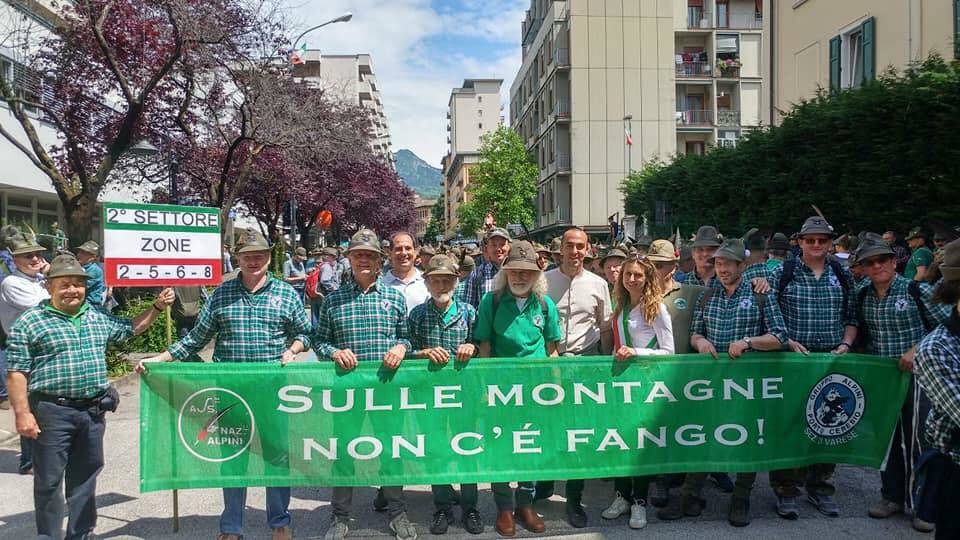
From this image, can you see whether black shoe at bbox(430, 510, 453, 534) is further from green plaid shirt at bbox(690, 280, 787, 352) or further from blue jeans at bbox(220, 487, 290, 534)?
green plaid shirt at bbox(690, 280, 787, 352)

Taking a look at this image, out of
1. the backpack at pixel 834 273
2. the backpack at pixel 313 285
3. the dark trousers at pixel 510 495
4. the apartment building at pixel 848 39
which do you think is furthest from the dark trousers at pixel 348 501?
the apartment building at pixel 848 39

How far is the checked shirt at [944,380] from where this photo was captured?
9.86ft

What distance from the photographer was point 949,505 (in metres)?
3.13

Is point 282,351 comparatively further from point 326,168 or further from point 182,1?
point 326,168

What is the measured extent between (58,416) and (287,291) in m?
1.48

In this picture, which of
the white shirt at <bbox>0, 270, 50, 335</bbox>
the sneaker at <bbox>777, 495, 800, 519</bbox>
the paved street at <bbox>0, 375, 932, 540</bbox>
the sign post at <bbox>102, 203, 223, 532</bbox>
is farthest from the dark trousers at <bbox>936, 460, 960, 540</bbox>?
the white shirt at <bbox>0, 270, 50, 335</bbox>

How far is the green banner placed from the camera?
15.7 ft

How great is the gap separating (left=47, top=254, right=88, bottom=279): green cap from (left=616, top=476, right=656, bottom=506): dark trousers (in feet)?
12.4

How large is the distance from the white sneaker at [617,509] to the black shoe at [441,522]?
3.56 ft

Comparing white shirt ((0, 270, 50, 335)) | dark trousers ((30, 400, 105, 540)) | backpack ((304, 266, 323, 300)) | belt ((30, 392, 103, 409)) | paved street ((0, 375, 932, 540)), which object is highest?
white shirt ((0, 270, 50, 335))

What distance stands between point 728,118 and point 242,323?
45044 millimetres

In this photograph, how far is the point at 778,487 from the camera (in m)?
5.27

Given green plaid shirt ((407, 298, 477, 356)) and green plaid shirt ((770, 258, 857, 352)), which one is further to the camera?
green plaid shirt ((770, 258, 857, 352))

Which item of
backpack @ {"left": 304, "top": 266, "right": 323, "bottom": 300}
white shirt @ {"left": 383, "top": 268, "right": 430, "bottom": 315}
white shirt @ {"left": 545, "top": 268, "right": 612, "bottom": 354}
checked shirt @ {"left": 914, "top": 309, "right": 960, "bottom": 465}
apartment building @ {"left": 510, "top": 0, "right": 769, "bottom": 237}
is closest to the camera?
checked shirt @ {"left": 914, "top": 309, "right": 960, "bottom": 465}
